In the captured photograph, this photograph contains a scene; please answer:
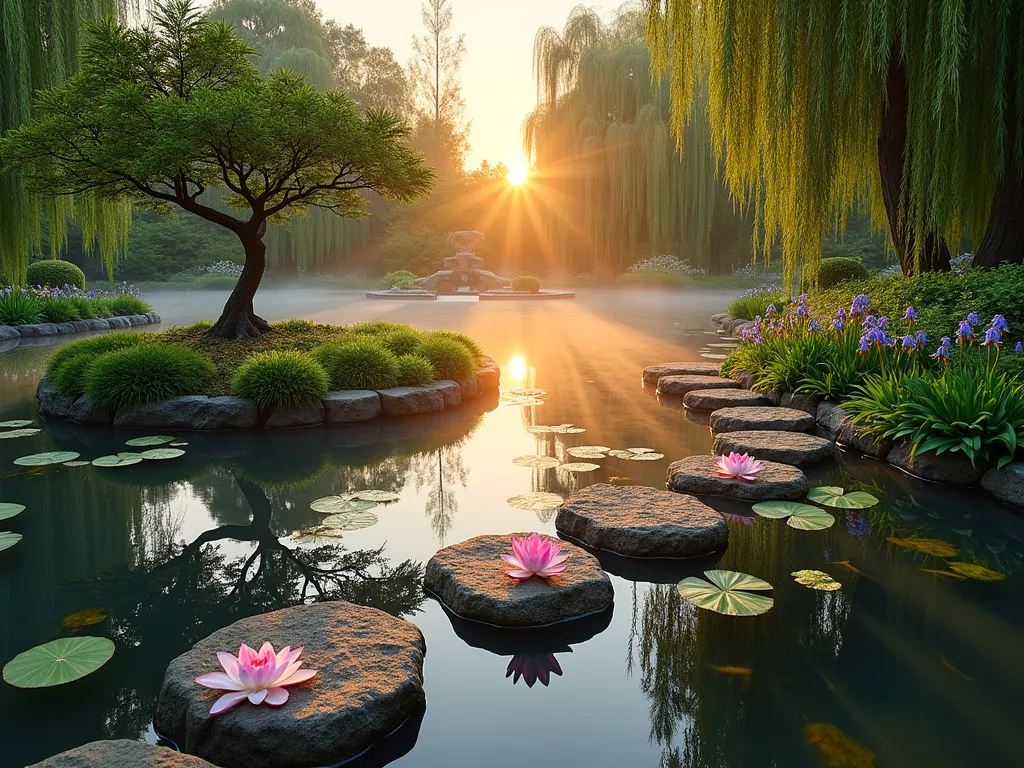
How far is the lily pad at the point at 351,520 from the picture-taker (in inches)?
123

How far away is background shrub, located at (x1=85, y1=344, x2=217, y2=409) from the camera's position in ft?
16.2

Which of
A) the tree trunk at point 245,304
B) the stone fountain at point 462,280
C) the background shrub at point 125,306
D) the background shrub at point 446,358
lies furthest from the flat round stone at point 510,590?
the stone fountain at point 462,280

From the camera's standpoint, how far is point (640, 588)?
252 centimetres

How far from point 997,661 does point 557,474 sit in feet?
7.36

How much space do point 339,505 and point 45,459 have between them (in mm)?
2027

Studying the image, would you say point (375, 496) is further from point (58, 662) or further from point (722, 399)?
point (722, 399)

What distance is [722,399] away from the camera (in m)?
5.63

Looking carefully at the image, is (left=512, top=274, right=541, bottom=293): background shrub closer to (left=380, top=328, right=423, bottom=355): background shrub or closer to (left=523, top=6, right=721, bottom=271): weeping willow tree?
(left=523, top=6, right=721, bottom=271): weeping willow tree

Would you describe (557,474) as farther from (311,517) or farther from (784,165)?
(784,165)

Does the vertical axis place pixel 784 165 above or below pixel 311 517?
above

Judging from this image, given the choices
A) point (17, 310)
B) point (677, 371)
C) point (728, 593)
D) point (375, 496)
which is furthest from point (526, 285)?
point (728, 593)

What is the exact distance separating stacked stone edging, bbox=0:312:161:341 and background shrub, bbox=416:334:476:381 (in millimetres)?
7778

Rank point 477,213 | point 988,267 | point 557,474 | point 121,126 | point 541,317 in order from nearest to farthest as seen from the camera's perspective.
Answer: point 557,474, point 121,126, point 988,267, point 541,317, point 477,213

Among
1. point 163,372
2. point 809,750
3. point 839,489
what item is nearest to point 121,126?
point 163,372
